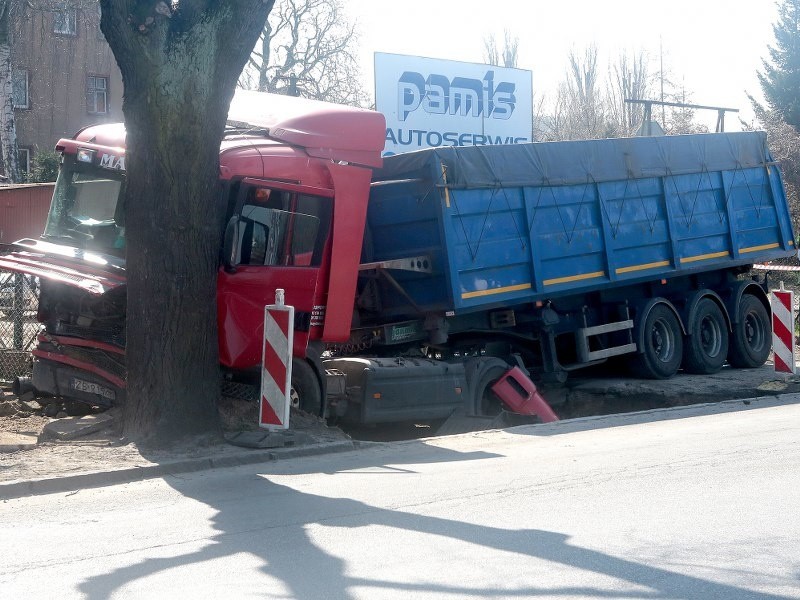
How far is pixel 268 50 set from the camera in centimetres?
3838

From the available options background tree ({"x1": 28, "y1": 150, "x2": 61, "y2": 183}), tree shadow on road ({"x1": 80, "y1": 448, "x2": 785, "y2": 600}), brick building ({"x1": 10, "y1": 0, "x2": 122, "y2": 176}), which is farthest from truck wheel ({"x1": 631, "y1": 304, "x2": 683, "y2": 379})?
brick building ({"x1": 10, "y1": 0, "x2": 122, "y2": 176})

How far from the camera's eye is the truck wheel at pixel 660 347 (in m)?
15.1

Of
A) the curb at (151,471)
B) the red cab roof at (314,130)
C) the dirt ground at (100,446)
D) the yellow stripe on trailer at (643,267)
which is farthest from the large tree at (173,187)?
the yellow stripe on trailer at (643,267)

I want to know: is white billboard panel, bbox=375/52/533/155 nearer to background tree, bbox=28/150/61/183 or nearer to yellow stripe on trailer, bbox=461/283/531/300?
yellow stripe on trailer, bbox=461/283/531/300

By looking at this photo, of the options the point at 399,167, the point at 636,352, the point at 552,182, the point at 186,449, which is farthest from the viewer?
the point at 636,352

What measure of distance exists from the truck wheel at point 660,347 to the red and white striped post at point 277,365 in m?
7.30

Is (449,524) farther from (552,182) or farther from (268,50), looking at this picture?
(268,50)

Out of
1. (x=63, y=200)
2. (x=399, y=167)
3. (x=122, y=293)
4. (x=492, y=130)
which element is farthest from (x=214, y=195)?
(x=492, y=130)

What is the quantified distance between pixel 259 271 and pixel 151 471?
2.34 m

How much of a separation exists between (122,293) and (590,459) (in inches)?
177

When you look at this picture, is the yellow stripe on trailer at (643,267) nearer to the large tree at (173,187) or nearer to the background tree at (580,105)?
the large tree at (173,187)

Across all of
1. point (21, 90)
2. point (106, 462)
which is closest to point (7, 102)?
point (21, 90)

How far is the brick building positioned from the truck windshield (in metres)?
25.0

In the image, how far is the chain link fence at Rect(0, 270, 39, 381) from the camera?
1296cm
